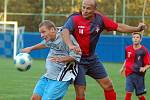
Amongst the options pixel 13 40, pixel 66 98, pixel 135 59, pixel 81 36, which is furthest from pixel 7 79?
pixel 13 40

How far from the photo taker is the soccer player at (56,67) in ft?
26.5

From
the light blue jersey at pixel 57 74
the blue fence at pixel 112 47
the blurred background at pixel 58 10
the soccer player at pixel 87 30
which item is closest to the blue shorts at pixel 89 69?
the soccer player at pixel 87 30

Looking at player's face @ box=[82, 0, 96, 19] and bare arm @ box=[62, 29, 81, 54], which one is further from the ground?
player's face @ box=[82, 0, 96, 19]

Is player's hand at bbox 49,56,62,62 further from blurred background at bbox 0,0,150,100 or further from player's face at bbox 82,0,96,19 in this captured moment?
blurred background at bbox 0,0,150,100

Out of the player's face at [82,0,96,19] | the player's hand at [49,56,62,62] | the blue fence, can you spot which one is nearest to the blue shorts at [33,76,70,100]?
the player's hand at [49,56,62,62]

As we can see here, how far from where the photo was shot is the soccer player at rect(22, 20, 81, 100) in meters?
8.09

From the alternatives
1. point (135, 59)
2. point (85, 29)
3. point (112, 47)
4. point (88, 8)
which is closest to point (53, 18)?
point (112, 47)

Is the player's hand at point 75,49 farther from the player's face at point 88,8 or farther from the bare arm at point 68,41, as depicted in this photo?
the player's face at point 88,8

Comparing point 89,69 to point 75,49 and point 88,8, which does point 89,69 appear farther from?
point 75,49

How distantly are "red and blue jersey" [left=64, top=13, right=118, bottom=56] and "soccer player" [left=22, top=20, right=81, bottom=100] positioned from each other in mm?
319

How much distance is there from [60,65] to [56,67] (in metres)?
0.07

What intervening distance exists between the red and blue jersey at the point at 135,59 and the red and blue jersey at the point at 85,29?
287 cm

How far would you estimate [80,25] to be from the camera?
341 inches

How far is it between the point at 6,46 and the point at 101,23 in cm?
2514
